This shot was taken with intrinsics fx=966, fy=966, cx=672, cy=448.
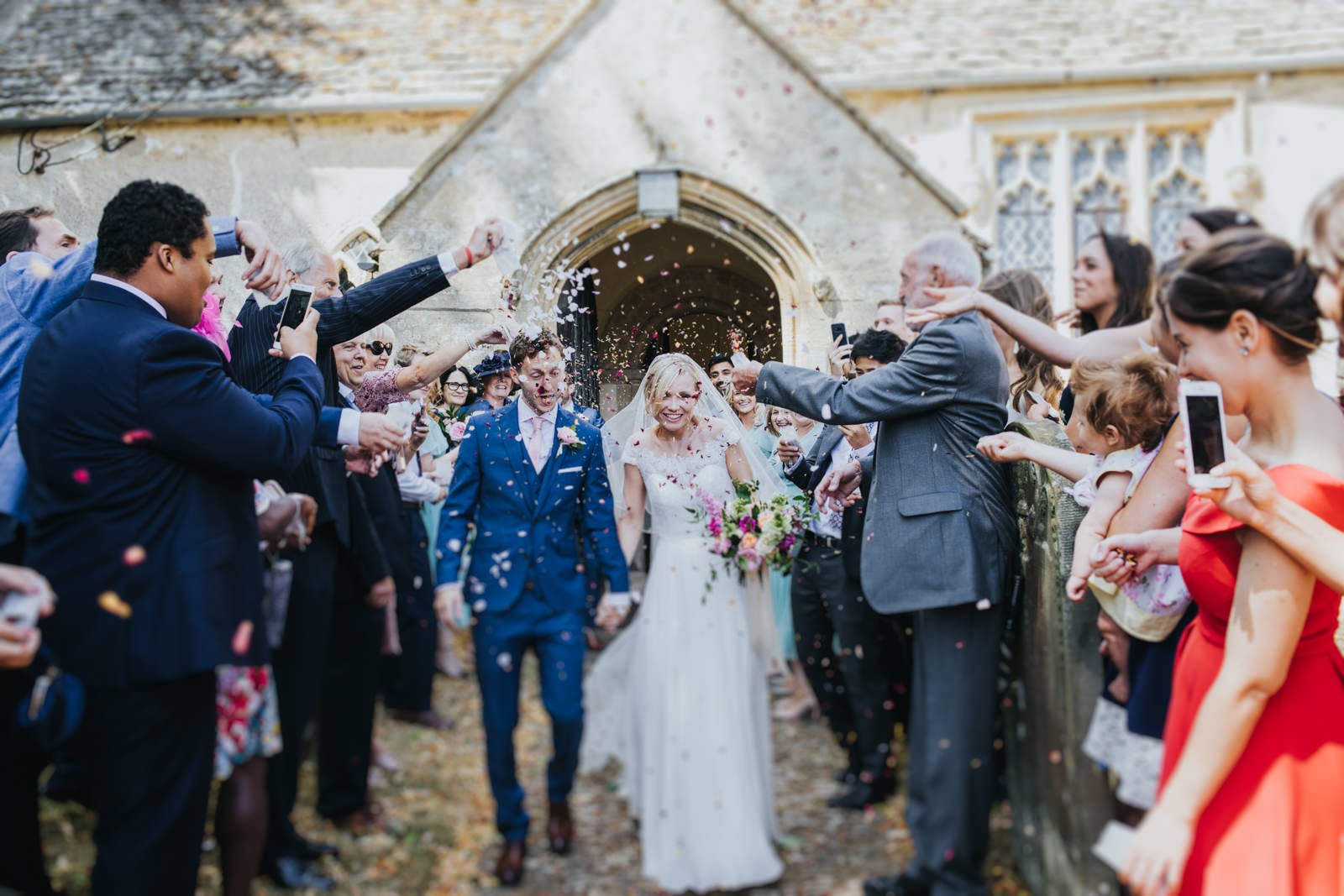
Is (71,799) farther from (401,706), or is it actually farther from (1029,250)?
(1029,250)

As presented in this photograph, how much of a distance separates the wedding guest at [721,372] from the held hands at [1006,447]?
1.08 m

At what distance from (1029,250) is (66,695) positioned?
1212 centimetres

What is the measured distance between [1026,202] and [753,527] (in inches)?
410

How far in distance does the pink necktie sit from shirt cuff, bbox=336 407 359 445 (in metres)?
0.63

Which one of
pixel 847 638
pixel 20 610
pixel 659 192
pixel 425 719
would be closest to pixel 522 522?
pixel 425 719

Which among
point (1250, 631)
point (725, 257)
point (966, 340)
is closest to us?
point (1250, 631)

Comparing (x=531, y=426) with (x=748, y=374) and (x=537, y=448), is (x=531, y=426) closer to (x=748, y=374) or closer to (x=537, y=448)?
(x=537, y=448)

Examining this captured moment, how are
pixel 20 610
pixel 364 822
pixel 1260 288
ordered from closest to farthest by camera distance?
pixel 1260 288
pixel 20 610
pixel 364 822

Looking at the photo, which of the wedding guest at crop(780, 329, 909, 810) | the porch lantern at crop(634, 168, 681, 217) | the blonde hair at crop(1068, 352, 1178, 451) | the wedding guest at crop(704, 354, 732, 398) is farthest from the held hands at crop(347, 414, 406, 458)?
the porch lantern at crop(634, 168, 681, 217)

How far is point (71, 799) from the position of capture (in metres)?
3.49

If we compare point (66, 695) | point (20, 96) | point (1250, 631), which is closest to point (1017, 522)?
point (1250, 631)

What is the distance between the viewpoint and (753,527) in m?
3.82

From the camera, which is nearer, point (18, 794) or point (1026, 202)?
point (18, 794)

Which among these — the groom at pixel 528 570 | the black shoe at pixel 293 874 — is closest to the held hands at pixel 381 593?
the groom at pixel 528 570
